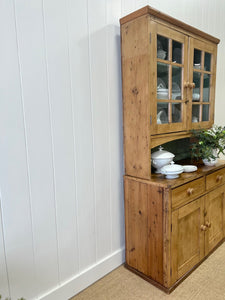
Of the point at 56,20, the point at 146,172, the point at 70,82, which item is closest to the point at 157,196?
the point at 146,172

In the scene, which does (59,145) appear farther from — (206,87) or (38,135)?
(206,87)

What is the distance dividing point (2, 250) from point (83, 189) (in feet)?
1.92

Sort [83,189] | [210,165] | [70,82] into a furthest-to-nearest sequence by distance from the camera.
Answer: [210,165] < [83,189] < [70,82]

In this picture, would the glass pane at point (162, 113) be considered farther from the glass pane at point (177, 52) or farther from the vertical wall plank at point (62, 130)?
the vertical wall plank at point (62, 130)

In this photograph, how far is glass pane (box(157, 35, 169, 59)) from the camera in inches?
59.9

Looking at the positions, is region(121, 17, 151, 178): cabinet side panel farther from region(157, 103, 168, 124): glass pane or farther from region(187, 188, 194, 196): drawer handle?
region(187, 188, 194, 196): drawer handle

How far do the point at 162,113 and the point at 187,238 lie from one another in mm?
923

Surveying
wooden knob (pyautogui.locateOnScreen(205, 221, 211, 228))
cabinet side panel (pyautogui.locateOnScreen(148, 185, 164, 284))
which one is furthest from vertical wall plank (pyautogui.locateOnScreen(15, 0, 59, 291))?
wooden knob (pyautogui.locateOnScreen(205, 221, 211, 228))

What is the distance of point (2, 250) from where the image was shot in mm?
1219

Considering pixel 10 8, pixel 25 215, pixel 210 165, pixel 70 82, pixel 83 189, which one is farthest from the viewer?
pixel 210 165

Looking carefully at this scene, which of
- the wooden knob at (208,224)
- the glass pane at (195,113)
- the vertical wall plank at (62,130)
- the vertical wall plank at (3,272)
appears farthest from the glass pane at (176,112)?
the vertical wall plank at (3,272)

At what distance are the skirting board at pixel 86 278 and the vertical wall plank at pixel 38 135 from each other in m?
0.07

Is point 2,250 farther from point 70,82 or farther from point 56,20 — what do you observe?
point 56,20

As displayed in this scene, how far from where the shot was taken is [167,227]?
1504 mm
